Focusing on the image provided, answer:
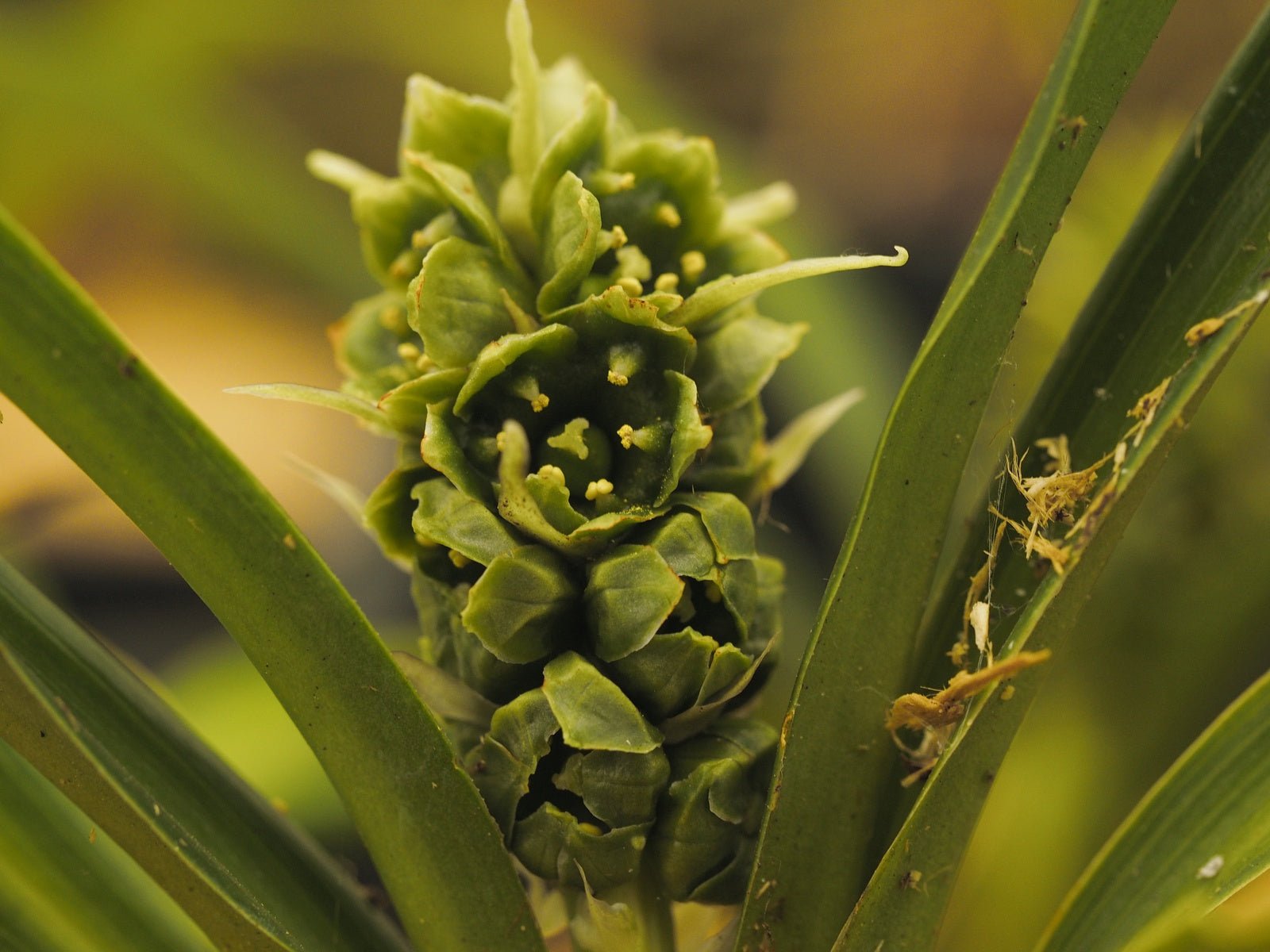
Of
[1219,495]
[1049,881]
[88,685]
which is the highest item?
[88,685]

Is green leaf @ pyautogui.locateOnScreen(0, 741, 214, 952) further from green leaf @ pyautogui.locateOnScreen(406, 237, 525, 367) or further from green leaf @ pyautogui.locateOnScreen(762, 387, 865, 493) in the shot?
green leaf @ pyautogui.locateOnScreen(762, 387, 865, 493)

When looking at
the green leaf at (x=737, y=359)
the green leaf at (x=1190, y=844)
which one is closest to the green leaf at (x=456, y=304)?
the green leaf at (x=737, y=359)

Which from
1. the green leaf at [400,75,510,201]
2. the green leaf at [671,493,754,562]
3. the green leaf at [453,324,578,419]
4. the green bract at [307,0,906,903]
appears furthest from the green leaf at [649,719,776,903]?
the green leaf at [400,75,510,201]

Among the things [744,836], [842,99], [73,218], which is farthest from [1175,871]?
[73,218]

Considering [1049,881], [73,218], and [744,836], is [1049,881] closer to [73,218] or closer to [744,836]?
[744,836]

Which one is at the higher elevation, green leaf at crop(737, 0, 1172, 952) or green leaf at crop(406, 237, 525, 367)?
green leaf at crop(406, 237, 525, 367)

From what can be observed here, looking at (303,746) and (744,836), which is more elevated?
(744,836)
